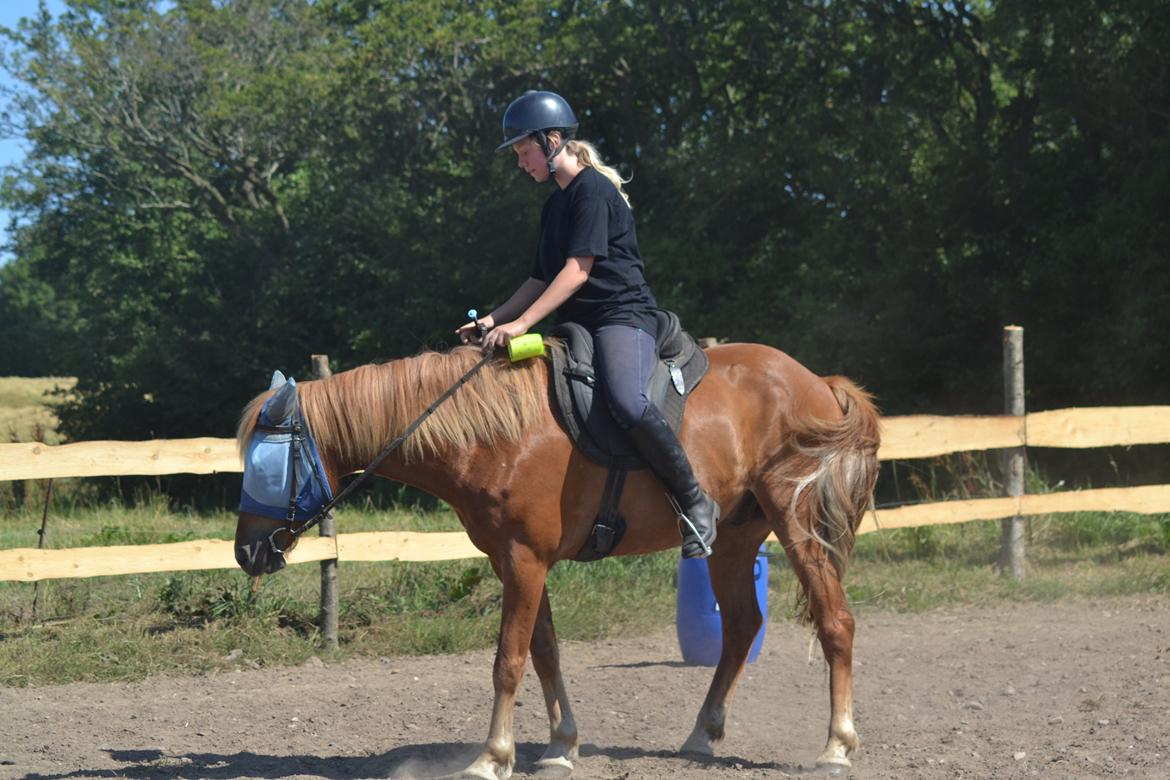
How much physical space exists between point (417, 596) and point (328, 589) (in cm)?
83

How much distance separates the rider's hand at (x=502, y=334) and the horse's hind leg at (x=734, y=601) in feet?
4.59

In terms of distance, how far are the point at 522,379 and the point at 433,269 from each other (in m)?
18.5

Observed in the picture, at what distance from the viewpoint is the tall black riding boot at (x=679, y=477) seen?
14.3 feet

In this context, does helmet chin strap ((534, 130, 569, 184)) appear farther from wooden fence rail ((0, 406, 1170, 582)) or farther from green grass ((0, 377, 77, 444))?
green grass ((0, 377, 77, 444))

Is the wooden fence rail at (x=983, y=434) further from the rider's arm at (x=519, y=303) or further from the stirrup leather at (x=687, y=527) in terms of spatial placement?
the stirrup leather at (x=687, y=527)

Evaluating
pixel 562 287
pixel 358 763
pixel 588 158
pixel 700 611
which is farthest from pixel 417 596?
pixel 588 158

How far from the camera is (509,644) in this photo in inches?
171

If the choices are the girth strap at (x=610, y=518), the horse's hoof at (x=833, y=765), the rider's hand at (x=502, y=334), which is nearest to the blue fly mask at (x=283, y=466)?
the rider's hand at (x=502, y=334)

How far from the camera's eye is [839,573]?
16.1 ft

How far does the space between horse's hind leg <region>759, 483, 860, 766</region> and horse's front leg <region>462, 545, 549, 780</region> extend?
3.58 ft

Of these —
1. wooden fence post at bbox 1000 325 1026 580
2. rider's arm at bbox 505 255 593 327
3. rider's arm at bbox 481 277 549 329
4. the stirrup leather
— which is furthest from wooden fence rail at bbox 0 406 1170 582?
rider's arm at bbox 505 255 593 327

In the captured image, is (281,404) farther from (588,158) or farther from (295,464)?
(588,158)

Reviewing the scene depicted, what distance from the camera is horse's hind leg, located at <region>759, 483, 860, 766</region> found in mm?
4781

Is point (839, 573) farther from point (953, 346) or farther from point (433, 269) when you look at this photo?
point (433, 269)
